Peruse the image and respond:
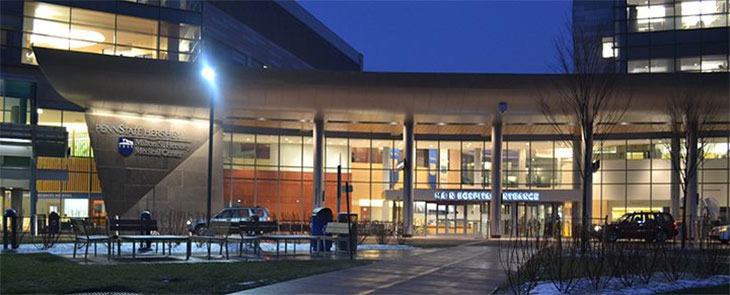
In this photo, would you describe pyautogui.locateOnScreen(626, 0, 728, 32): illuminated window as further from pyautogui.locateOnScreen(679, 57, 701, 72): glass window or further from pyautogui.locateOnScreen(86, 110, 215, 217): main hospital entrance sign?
pyautogui.locateOnScreen(86, 110, 215, 217): main hospital entrance sign

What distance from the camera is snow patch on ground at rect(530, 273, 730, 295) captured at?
1243 cm

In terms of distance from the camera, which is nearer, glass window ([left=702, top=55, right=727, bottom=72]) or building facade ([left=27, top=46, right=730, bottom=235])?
building facade ([left=27, top=46, right=730, bottom=235])

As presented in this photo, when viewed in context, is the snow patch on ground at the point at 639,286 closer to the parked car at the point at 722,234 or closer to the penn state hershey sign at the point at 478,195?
the parked car at the point at 722,234

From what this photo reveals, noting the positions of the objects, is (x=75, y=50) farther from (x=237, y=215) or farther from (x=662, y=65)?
(x=662, y=65)

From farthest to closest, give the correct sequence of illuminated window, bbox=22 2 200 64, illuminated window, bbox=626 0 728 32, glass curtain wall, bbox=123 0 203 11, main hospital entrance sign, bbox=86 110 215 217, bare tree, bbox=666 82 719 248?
illuminated window, bbox=626 0 728 32 < glass curtain wall, bbox=123 0 203 11 < illuminated window, bbox=22 2 200 64 < main hospital entrance sign, bbox=86 110 215 217 < bare tree, bbox=666 82 719 248

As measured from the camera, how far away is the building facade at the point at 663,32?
2250 inches

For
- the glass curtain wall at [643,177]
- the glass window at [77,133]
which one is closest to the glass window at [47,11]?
the glass window at [77,133]

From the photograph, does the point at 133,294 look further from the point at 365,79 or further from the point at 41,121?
the point at 41,121

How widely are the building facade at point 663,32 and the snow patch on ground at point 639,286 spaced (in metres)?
45.1

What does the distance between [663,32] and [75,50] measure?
136 ft

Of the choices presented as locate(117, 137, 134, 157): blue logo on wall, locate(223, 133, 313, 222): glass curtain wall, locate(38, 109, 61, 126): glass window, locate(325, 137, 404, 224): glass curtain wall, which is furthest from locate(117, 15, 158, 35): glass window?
locate(325, 137, 404, 224): glass curtain wall

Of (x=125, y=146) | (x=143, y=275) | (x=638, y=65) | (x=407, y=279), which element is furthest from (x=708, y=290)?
(x=638, y=65)

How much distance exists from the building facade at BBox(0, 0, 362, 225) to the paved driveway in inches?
1020

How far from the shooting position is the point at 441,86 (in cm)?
3578
